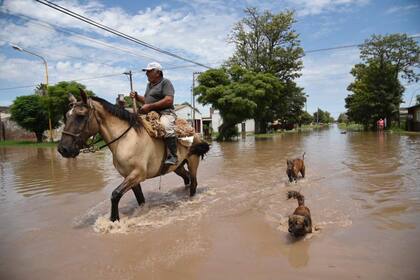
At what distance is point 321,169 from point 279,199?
14.0 ft

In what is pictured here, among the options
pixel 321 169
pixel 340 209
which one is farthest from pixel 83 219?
pixel 321 169

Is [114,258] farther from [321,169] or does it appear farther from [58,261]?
[321,169]

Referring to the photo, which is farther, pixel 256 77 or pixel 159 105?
pixel 256 77

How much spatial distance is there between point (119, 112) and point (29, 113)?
3446 cm

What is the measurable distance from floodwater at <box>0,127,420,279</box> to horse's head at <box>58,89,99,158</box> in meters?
1.23

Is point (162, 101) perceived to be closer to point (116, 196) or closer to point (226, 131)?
point (116, 196)

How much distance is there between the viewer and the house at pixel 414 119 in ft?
120

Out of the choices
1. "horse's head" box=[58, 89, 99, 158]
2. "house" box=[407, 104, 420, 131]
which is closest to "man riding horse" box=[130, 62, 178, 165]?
"horse's head" box=[58, 89, 99, 158]

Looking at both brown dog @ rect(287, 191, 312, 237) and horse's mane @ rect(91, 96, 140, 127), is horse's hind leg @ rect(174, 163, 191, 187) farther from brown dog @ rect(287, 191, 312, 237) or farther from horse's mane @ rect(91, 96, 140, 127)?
brown dog @ rect(287, 191, 312, 237)

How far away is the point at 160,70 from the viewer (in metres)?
6.14

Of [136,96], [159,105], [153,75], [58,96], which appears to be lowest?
[159,105]

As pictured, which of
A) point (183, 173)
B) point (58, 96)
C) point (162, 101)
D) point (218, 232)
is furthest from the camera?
point (58, 96)

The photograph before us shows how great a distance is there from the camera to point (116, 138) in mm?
5535

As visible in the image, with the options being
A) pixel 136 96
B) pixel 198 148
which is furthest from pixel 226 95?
pixel 136 96
